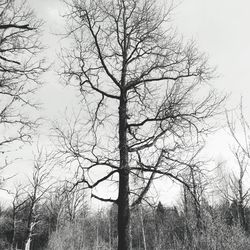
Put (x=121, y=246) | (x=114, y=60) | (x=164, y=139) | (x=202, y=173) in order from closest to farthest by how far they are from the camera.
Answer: (x=121, y=246) → (x=202, y=173) → (x=164, y=139) → (x=114, y=60)

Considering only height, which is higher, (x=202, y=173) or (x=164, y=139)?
(x=164, y=139)

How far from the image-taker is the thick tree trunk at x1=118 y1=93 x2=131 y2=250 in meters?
7.71

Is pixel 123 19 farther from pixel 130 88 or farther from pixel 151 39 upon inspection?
pixel 130 88

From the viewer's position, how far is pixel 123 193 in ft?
26.5

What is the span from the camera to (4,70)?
8531 mm

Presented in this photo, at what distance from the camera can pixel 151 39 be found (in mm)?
9523

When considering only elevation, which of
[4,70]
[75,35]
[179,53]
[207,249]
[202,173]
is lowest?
[207,249]

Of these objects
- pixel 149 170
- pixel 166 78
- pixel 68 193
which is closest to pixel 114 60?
pixel 166 78

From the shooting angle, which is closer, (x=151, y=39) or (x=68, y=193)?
(x=68, y=193)

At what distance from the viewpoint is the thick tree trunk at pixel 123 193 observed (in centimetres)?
771

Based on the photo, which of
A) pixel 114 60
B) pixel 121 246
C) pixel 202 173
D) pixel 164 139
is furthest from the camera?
pixel 114 60

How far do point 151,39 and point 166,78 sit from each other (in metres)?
1.50

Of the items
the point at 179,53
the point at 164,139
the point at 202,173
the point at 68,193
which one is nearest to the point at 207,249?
the point at 202,173

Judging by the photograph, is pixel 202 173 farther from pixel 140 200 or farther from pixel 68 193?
pixel 68 193
